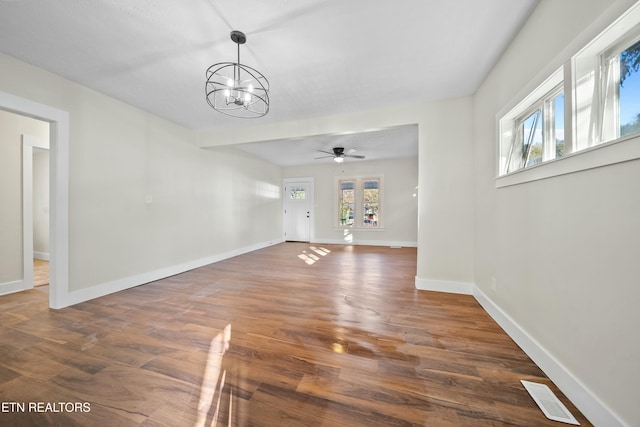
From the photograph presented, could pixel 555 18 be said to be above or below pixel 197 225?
above

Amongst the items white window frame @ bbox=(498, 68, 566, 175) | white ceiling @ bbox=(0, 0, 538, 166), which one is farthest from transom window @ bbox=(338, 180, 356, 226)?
white window frame @ bbox=(498, 68, 566, 175)

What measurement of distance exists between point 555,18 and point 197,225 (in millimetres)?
5039

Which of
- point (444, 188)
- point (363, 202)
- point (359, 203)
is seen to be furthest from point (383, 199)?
point (444, 188)

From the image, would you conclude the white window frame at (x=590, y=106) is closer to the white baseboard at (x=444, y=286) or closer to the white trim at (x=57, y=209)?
the white baseboard at (x=444, y=286)

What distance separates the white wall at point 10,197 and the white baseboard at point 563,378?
573 centimetres

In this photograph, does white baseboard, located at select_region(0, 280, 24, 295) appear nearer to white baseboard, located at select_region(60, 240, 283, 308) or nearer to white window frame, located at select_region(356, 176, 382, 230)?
white baseboard, located at select_region(60, 240, 283, 308)

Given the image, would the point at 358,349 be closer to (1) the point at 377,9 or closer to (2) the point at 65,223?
(1) the point at 377,9

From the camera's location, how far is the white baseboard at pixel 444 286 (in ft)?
9.59

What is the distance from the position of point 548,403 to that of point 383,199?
5790 mm

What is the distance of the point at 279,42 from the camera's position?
194 cm

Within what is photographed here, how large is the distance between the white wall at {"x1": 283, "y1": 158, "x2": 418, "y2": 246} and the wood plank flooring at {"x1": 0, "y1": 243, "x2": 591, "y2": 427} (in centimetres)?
399

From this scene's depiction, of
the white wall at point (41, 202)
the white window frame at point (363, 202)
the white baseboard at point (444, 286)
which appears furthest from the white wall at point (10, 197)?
the white window frame at point (363, 202)

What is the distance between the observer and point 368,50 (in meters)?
2.04

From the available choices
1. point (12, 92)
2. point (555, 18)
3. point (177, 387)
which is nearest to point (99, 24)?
point (12, 92)
